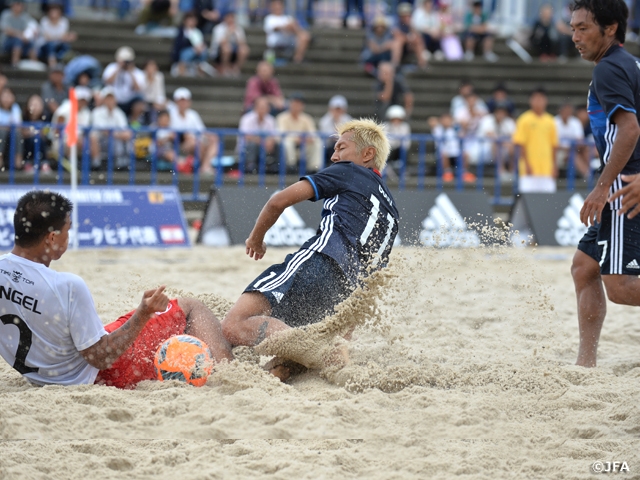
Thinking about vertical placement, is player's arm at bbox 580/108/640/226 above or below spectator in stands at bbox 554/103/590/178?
above

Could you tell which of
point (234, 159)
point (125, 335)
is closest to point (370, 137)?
point (125, 335)

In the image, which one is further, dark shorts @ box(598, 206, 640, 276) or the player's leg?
dark shorts @ box(598, 206, 640, 276)

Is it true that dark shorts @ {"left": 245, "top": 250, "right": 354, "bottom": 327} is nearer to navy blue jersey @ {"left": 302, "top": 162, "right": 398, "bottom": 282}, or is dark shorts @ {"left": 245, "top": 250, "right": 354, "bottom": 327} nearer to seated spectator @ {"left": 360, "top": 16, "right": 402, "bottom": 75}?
navy blue jersey @ {"left": 302, "top": 162, "right": 398, "bottom": 282}

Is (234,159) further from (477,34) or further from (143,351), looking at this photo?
(477,34)

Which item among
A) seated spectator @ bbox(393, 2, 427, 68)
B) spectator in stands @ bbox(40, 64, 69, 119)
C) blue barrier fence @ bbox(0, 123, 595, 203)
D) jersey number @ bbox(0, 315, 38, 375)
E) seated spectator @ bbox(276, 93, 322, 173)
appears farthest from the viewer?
seated spectator @ bbox(393, 2, 427, 68)

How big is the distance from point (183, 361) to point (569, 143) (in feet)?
34.3

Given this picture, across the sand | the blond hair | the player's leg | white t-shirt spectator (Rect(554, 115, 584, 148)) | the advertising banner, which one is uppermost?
the blond hair

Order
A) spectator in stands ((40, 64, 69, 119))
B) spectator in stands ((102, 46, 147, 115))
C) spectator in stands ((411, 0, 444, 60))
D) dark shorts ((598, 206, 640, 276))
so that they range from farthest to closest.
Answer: spectator in stands ((411, 0, 444, 60)), spectator in stands ((102, 46, 147, 115)), spectator in stands ((40, 64, 69, 119)), dark shorts ((598, 206, 640, 276))

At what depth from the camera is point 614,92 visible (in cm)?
445

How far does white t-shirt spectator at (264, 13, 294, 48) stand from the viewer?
1678 cm

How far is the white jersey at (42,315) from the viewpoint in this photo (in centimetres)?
386

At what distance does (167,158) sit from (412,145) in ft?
15.5

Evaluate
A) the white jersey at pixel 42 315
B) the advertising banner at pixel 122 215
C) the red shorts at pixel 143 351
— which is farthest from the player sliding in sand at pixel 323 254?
the advertising banner at pixel 122 215

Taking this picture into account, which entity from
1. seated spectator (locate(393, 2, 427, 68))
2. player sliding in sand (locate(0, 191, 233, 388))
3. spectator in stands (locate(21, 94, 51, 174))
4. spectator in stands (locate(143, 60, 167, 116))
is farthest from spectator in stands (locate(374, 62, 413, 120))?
player sliding in sand (locate(0, 191, 233, 388))
